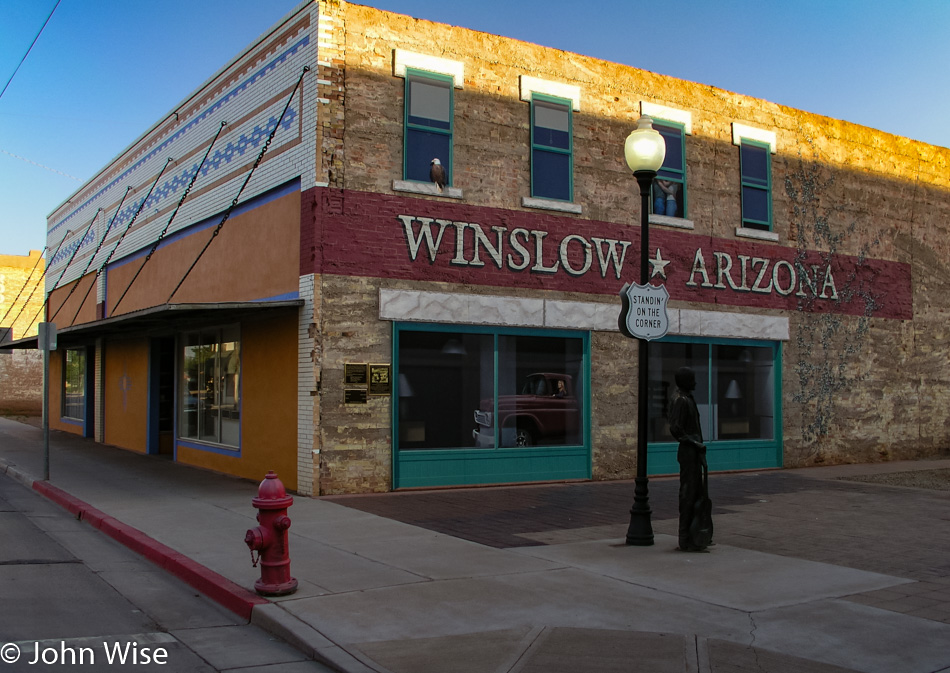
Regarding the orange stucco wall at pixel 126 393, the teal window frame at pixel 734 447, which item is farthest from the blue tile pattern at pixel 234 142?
the teal window frame at pixel 734 447

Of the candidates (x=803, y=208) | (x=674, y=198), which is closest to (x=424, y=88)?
(x=674, y=198)

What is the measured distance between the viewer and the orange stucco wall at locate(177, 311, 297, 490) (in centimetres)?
1313

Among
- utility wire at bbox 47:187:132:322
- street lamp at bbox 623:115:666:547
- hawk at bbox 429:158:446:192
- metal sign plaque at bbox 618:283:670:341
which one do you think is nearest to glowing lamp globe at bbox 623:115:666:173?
street lamp at bbox 623:115:666:547

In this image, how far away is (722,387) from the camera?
16859mm

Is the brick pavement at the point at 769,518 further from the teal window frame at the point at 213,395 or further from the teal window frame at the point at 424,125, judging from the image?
the teal window frame at the point at 424,125

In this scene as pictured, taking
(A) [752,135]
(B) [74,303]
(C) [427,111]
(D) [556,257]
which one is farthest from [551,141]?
(B) [74,303]

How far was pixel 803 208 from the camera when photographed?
1802cm

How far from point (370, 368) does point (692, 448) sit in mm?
5658

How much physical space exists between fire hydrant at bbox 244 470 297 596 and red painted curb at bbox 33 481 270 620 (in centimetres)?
14

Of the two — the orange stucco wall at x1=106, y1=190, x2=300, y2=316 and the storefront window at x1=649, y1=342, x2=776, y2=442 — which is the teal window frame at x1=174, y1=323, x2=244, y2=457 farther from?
the storefront window at x1=649, y1=342, x2=776, y2=442

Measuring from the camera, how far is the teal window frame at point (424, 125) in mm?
13445

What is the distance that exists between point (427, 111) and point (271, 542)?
8.78 metres

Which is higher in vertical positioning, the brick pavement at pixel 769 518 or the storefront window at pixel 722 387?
the storefront window at pixel 722 387

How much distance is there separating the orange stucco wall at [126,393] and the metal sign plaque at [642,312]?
13.9m
